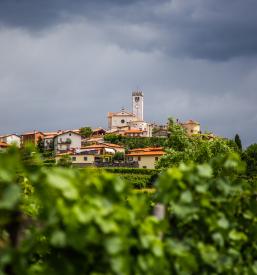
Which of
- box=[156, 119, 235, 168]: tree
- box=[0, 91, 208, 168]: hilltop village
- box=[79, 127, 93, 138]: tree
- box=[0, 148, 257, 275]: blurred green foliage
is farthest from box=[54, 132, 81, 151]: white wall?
box=[0, 148, 257, 275]: blurred green foliage

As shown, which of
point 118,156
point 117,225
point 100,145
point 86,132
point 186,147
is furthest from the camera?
point 86,132

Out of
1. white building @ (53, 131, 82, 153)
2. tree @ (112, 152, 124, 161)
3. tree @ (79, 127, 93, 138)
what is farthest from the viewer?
tree @ (79, 127, 93, 138)

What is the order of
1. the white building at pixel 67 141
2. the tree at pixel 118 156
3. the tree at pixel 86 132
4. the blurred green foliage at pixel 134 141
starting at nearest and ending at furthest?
1. the tree at pixel 118 156
2. the white building at pixel 67 141
3. the blurred green foliage at pixel 134 141
4. the tree at pixel 86 132

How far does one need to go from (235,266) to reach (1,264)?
1.68 meters

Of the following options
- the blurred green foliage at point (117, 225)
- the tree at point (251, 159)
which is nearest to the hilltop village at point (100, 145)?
the tree at point (251, 159)

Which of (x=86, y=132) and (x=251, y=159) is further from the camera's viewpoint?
(x=86, y=132)

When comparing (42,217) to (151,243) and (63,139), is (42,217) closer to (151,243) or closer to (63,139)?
(151,243)

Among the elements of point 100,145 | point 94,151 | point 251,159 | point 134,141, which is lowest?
point 251,159

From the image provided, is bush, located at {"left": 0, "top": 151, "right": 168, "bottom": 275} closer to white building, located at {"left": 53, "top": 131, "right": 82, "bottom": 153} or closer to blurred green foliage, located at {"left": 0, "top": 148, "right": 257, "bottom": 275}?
blurred green foliage, located at {"left": 0, "top": 148, "right": 257, "bottom": 275}

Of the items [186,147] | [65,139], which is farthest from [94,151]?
[186,147]

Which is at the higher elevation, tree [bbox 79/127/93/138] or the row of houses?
tree [bbox 79/127/93/138]

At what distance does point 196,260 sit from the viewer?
311 cm

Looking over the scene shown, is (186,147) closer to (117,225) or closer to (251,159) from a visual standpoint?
(117,225)

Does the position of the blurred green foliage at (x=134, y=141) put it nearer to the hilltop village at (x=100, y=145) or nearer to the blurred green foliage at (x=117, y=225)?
the hilltop village at (x=100, y=145)
